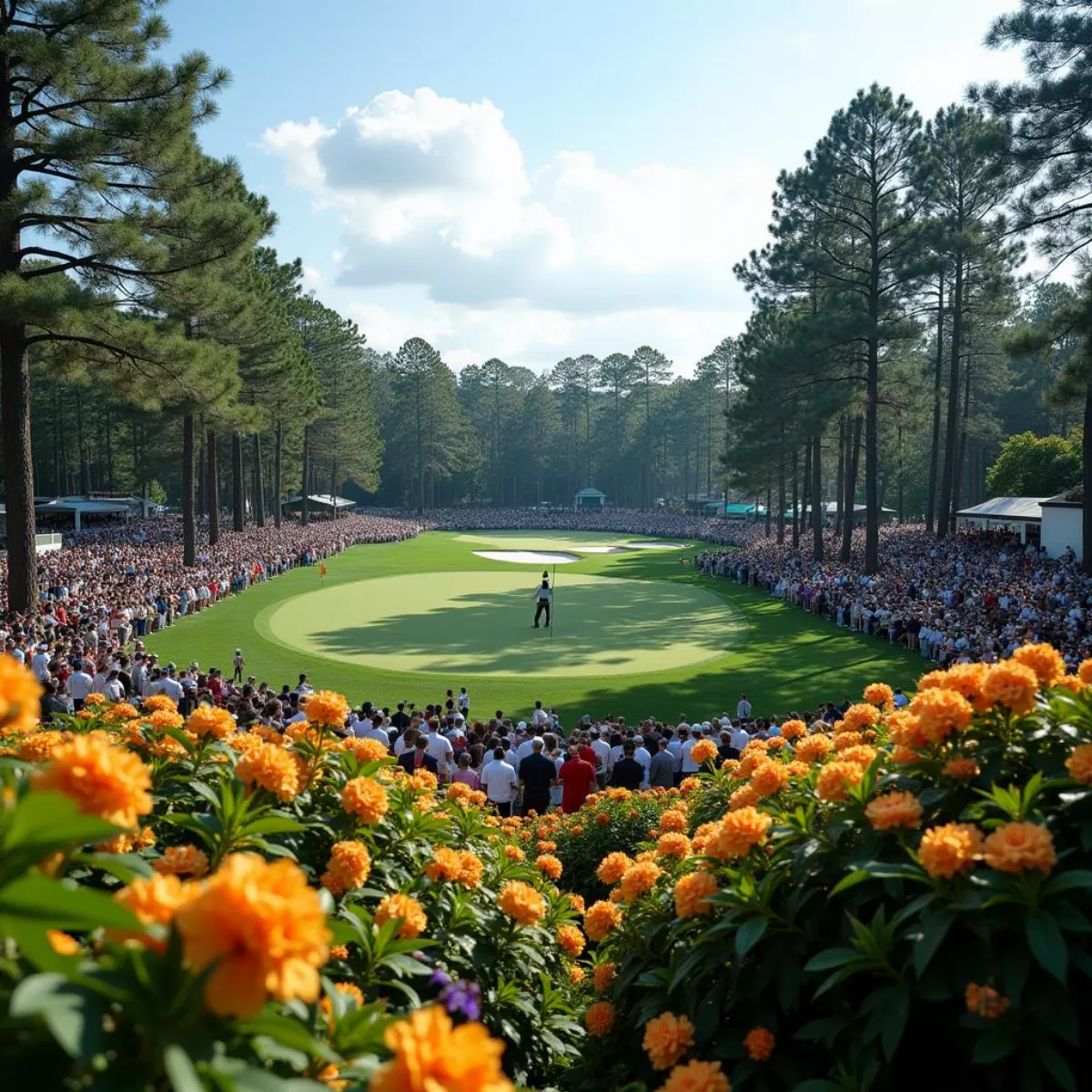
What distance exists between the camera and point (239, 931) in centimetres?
158

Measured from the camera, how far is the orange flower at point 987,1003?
2.56m

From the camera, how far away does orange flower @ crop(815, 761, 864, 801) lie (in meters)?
3.32

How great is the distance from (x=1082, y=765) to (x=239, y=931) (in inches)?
106

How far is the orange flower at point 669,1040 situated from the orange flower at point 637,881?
0.90m


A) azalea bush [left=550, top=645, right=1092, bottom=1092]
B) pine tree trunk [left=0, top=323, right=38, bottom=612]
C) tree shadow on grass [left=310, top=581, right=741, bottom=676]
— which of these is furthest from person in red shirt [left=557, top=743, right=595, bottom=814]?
pine tree trunk [left=0, top=323, right=38, bottom=612]

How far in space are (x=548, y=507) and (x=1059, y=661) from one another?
9822 centimetres

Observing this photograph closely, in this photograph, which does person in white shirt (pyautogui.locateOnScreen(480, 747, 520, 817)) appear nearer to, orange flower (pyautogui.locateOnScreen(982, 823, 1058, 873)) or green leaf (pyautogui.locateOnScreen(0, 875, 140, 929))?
orange flower (pyautogui.locateOnScreen(982, 823, 1058, 873))

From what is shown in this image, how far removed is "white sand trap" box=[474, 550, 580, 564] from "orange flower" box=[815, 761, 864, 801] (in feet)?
157

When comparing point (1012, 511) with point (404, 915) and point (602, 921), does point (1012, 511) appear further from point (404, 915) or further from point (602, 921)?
point (404, 915)

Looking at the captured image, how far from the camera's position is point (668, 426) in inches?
3971

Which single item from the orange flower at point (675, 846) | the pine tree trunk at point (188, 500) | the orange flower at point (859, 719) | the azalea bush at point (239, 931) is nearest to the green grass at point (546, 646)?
the pine tree trunk at point (188, 500)

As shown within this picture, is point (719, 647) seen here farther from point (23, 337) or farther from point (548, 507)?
point (548, 507)

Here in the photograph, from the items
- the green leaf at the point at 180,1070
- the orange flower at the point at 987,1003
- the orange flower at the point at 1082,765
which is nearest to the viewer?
the green leaf at the point at 180,1070

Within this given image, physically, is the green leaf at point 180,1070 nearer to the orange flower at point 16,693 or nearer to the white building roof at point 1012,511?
the orange flower at point 16,693
